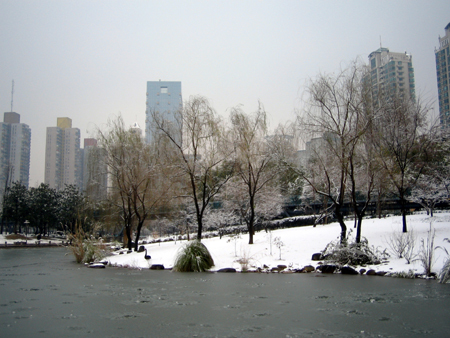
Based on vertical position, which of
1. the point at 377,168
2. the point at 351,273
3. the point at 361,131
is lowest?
the point at 351,273

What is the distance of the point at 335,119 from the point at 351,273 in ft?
20.5

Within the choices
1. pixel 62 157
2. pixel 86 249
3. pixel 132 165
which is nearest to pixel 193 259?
pixel 86 249

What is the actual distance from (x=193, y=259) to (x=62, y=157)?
411 feet

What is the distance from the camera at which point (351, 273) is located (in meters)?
13.4

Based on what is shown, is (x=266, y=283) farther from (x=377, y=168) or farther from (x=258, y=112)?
(x=258, y=112)

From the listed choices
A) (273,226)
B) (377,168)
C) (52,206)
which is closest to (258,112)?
(377,168)

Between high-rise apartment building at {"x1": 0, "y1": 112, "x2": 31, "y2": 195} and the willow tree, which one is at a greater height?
high-rise apartment building at {"x1": 0, "y1": 112, "x2": 31, "y2": 195}

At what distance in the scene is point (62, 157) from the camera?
127562mm

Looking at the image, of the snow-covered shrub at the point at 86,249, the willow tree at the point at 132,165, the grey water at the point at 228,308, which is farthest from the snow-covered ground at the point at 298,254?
the willow tree at the point at 132,165

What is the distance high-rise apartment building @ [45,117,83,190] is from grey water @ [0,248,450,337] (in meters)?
120

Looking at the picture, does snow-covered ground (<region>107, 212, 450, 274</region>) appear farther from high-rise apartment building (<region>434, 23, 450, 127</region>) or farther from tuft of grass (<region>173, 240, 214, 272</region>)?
high-rise apartment building (<region>434, 23, 450, 127</region>)

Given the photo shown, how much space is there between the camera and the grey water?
5809mm

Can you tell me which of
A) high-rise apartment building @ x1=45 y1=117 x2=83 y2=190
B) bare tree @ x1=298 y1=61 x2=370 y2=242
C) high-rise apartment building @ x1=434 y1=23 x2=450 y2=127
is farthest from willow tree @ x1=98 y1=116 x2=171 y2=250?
high-rise apartment building @ x1=45 y1=117 x2=83 y2=190

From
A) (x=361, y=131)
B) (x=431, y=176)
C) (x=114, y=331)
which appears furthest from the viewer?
(x=431, y=176)
